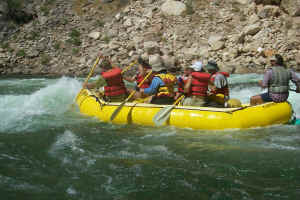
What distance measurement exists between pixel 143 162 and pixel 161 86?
2071 mm

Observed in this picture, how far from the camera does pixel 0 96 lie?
1016 cm

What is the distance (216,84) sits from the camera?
5.87m

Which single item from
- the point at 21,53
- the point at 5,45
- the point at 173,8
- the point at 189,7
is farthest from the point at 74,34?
the point at 189,7

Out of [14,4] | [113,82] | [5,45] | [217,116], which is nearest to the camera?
[217,116]

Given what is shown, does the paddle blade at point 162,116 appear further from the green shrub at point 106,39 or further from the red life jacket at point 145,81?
the green shrub at point 106,39

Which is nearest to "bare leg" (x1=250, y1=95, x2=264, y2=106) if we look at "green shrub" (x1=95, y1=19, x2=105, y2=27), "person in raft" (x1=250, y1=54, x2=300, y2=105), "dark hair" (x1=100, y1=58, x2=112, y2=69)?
"person in raft" (x1=250, y1=54, x2=300, y2=105)

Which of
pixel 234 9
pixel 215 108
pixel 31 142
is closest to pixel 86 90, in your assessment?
pixel 31 142

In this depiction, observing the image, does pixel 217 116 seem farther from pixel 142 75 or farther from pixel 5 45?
pixel 5 45

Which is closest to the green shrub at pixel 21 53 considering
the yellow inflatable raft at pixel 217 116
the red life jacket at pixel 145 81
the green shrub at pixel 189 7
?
the green shrub at pixel 189 7

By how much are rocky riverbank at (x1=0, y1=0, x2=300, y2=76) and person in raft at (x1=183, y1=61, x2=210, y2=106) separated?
8.70 metres

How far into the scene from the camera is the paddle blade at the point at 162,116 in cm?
577

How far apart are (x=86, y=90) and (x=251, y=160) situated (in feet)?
16.5

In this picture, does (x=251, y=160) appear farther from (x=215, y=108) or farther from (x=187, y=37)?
(x=187, y=37)

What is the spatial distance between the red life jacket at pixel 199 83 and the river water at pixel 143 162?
70 cm
